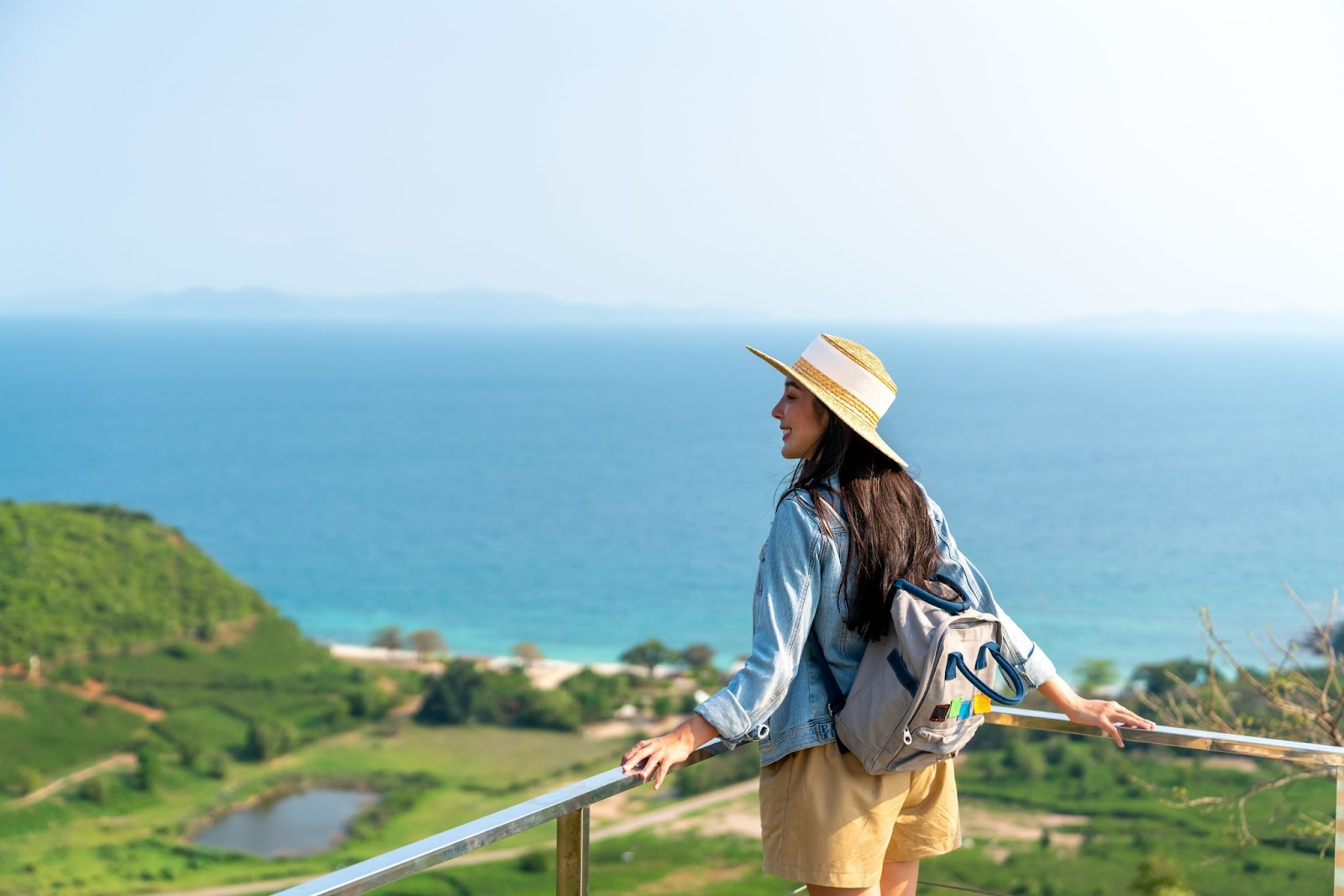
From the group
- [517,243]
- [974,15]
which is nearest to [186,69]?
[517,243]

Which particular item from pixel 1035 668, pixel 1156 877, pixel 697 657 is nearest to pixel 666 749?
pixel 1035 668

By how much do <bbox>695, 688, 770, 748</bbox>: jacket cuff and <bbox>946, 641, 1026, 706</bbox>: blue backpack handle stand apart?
0.28 m

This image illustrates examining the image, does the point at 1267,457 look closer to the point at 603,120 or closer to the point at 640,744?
the point at 603,120

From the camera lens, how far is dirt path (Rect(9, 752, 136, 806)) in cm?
3369

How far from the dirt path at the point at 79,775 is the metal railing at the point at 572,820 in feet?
119

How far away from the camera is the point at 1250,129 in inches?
3455

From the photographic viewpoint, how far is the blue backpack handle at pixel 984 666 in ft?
5.70

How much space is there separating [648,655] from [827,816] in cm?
4197

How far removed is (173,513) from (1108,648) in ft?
168

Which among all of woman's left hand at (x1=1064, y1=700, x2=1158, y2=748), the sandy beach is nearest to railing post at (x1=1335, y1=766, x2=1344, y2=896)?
woman's left hand at (x1=1064, y1=700, x2=1158, y2=748)

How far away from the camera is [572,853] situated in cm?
196

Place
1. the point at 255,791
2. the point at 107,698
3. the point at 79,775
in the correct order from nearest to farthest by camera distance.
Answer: the point at 255,791, the point at 79,775, the point at 107,698

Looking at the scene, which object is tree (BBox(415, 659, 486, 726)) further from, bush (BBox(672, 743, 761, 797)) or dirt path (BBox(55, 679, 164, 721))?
dirt path (BBox(55, 679, 164, 721))

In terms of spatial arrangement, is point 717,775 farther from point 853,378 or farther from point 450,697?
point 853,378
